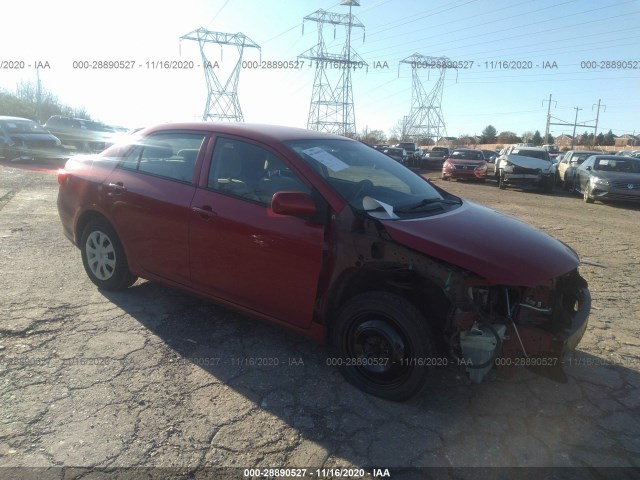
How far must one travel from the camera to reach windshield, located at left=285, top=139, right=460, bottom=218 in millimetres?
3297

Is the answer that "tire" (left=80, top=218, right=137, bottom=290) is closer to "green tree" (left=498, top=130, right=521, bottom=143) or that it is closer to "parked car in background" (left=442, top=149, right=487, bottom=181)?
"parked car in background" (left=442, top=149, right=487, bottom=181)

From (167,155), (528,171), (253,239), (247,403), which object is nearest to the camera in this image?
(247,403)

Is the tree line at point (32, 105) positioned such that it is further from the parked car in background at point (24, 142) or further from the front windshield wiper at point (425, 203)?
the front windshield wiper at point (425, 203)

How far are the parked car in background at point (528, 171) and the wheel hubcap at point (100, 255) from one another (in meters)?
15.9

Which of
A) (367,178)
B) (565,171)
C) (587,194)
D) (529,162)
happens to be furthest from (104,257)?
(565,171)

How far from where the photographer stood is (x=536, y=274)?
2820 mm

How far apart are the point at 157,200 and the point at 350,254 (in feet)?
5.93

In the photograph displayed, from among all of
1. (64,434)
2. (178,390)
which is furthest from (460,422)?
(64,434)

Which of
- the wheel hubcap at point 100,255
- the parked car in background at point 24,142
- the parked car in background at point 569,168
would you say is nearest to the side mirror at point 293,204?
the wheel hubcap at point 100,255

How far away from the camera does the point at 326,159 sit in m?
3.55

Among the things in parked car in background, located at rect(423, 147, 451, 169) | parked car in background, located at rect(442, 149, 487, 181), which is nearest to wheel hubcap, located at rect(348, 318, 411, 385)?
parked car in background, located at rect(442, 149, 487, 181)

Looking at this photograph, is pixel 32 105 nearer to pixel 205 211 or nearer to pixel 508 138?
pixel 205 211

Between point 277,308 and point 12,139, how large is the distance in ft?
63.2

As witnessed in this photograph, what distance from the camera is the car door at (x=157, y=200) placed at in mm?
3834
